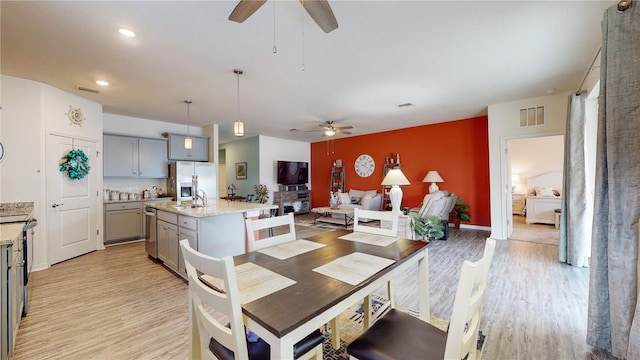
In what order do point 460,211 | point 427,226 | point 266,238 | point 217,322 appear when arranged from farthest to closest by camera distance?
point 460,211, point 427,226, point 266,238, point 217,322

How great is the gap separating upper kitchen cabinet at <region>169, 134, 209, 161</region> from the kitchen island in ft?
8.32

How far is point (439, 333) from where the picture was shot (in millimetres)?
1212

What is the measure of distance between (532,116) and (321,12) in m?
4.82

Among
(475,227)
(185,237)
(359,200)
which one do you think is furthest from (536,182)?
(185,237)

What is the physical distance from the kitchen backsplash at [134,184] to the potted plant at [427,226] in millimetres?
5459

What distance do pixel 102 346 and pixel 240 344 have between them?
1.81m

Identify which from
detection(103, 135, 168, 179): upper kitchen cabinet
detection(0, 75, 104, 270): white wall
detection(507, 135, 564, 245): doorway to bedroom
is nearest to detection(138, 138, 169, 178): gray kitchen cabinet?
detection(103, 135, 168, 179): upper kitchen cabinet

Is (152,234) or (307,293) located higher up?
(307,293)

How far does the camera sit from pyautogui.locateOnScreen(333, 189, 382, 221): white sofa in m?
6.51

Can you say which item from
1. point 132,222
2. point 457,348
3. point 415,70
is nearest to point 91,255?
point 132,222

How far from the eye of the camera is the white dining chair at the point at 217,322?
91 centimetres

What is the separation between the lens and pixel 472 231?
570 cm

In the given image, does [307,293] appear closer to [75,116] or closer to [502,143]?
[75,116]

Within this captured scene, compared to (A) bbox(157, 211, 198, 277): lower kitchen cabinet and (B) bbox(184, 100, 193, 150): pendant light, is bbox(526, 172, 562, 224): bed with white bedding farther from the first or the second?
(B) bbox(184, 100, 193, 150): pendant light
